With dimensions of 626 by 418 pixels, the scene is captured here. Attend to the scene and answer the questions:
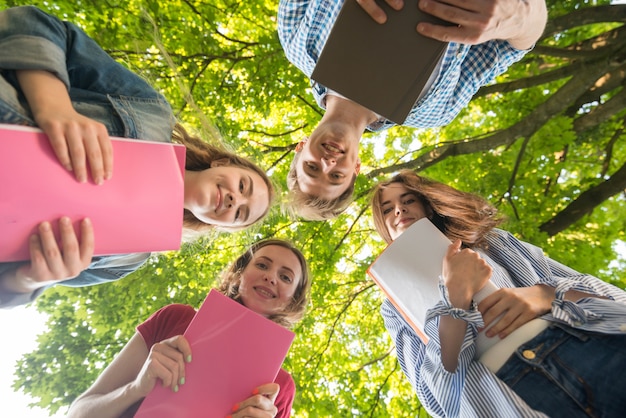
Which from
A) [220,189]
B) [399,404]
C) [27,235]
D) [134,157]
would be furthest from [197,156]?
[399,404]

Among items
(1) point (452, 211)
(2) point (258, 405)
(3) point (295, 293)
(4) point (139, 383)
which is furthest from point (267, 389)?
(1) point (452, 211)

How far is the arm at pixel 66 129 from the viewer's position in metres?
1.08

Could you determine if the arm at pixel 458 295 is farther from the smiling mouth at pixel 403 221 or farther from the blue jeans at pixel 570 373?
the smiling mouth at pixel 403 221

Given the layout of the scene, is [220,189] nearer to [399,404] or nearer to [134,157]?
[134,157]

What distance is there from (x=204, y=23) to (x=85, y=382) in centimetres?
377

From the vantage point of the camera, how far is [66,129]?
1.08m

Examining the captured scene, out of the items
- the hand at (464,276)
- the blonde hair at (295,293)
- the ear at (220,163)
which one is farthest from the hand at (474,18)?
the blonde hair at (295,293)

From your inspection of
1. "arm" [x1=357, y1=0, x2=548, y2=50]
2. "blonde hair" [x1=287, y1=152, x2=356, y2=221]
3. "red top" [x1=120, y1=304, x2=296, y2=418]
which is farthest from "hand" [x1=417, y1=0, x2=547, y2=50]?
"red top" [x1=120, y1=304, x2=296, y2=418]

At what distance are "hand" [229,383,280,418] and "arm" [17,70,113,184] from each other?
1.21 m

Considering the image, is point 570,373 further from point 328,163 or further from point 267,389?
point 328,163

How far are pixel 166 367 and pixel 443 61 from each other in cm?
194

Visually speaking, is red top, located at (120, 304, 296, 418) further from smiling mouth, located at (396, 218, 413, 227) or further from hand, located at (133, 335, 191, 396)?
smiling mouth, located at (396, 218, 413, 227)

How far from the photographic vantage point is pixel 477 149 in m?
3.73

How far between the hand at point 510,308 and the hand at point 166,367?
4.25ft
